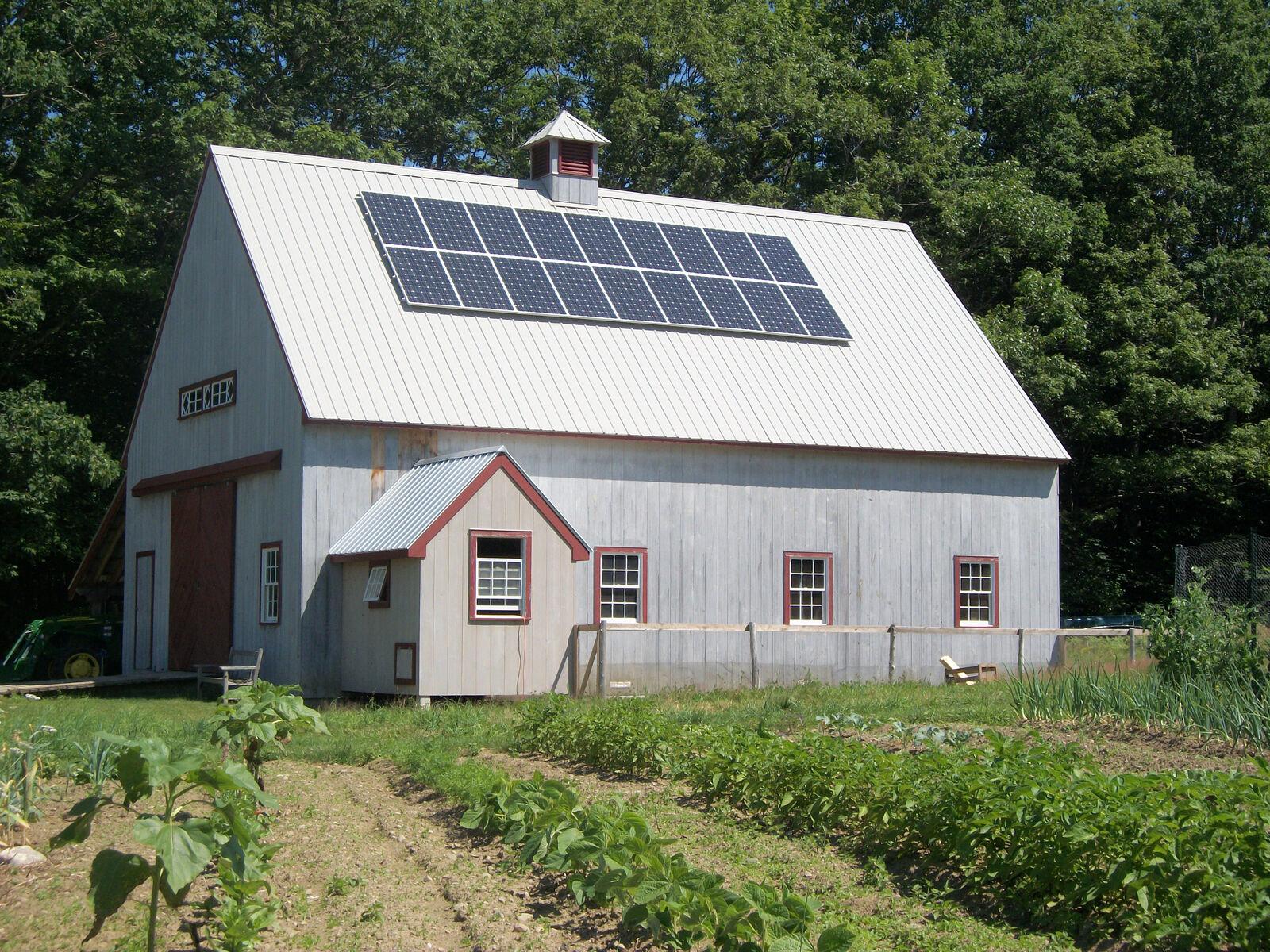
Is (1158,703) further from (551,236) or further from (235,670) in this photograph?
(551,236)

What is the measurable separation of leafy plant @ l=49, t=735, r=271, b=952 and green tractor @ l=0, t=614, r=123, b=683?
22222 millimetres

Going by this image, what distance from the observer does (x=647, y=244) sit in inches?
1103

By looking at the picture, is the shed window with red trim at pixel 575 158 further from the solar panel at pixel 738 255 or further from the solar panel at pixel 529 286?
the solar panel at pixel 529 286

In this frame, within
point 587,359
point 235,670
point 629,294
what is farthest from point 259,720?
A: point 629,294

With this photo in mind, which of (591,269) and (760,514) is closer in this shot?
(760,514)

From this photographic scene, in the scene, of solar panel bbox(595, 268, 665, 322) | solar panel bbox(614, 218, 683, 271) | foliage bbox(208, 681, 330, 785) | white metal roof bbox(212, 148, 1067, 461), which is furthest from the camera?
solar panel bbox(614, 218, 683, 271)

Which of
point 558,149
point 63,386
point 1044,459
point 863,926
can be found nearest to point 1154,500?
point 1044,459

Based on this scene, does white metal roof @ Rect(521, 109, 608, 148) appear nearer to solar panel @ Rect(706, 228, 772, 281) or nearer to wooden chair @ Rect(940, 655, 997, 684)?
solar panel @ Rect(706, 228, 772, 281)

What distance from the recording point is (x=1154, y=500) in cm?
4125

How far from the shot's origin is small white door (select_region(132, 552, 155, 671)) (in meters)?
27.3

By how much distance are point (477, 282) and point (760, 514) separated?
617 centimetres

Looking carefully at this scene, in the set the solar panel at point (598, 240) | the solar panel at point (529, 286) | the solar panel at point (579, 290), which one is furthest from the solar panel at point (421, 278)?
the solar panel at point (598, 240)

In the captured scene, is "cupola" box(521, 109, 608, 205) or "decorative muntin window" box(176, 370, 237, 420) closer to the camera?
"decorative muntin window" box(176, 370, 237, 420)

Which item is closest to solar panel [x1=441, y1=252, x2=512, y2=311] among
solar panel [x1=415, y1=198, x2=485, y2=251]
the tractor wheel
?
solar panel [x1=415, y1=198, x2=485, y2=251]
